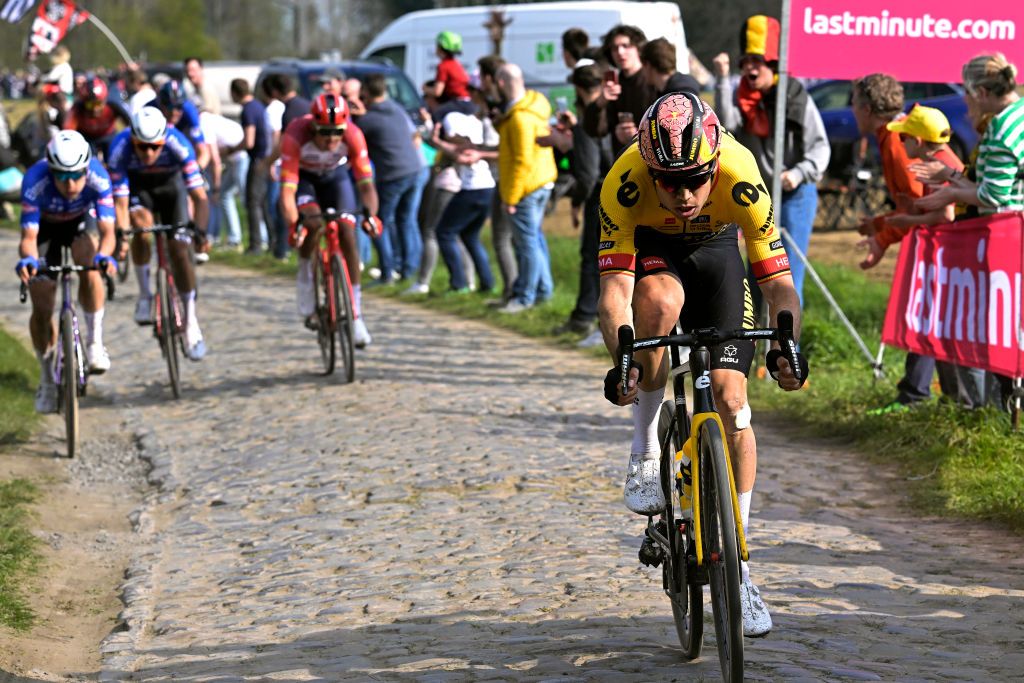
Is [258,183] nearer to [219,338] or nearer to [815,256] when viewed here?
[219,338]

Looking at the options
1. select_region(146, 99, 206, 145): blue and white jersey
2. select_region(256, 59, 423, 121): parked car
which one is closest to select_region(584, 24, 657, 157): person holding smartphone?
select_region(146, 99, 206, 145): blue and white jersey

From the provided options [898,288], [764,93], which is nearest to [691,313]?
[898,288]

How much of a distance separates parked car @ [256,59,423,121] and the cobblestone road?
41.9ft

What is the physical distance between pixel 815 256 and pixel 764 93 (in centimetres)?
863

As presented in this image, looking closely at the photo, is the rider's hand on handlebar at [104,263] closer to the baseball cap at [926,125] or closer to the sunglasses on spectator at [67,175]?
the sunglasses on spectator at [67,175]

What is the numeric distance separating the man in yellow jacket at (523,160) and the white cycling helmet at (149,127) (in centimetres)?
323

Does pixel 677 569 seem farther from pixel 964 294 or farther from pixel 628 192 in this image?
pixel 964 294

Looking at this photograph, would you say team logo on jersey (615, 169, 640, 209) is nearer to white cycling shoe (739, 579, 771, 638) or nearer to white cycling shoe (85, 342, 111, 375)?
white cycling shoe (739, 579, 771, 638)

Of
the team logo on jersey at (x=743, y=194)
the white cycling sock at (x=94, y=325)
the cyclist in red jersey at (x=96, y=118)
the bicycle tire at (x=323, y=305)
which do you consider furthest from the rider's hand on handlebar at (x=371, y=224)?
the team logo on jersey at (x=743, y=194)

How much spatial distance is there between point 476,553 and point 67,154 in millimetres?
4573

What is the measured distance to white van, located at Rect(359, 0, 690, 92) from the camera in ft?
85.3

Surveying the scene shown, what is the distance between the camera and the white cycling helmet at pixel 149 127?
40.4 feet

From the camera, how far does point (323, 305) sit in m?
12.6

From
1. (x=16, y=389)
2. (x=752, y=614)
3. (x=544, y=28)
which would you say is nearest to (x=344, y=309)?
(x=16, y=389)
